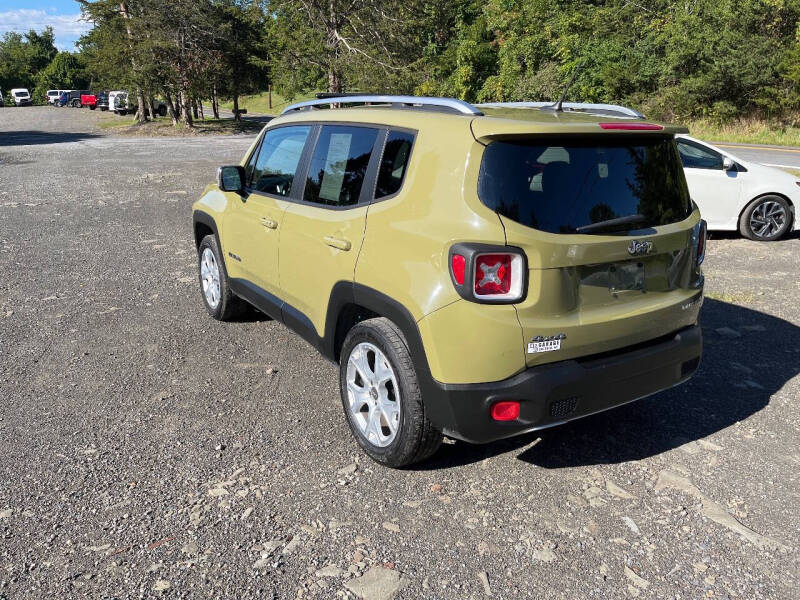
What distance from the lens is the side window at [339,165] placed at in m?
3.47

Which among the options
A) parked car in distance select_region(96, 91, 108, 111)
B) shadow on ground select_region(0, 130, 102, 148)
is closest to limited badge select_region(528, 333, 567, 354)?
shadow on ground select_region(0, 130, 102, 148)

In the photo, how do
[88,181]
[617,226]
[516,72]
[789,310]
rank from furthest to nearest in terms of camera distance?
[516,72], [88,181], [789,310], [617,226]

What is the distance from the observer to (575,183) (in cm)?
291

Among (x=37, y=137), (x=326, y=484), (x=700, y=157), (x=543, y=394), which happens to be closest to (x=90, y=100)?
(x=37, y=137)

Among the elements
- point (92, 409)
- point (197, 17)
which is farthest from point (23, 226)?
point (197, 17)

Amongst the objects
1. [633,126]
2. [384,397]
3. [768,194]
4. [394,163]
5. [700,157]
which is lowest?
[384,397]

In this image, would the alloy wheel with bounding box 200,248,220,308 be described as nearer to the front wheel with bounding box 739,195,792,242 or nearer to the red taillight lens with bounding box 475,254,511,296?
the red taillight lens with bounding box 475,254,511,296

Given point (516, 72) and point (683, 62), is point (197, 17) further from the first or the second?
point (683, 62)

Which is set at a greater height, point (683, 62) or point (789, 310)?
point (683, 62)

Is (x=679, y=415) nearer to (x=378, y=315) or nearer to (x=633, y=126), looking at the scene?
(x=633, y=126)

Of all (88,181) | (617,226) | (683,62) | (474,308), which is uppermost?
(683,62)

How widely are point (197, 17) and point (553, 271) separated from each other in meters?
35.5

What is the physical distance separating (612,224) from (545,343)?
0.65m

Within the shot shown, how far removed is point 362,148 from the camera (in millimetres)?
3498
